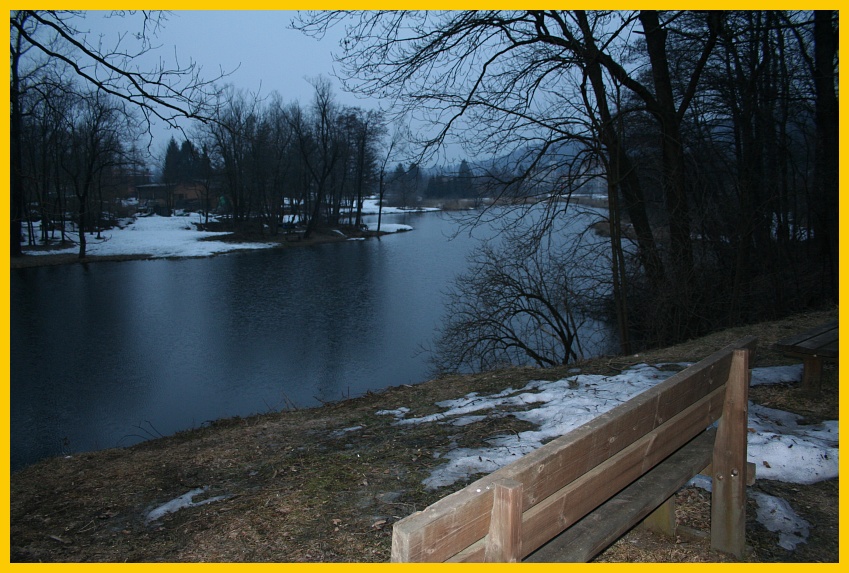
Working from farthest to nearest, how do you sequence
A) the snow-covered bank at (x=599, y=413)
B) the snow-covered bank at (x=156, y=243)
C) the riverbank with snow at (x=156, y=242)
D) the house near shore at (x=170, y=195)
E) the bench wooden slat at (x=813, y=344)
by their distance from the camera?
the house near shore at (x=170, y=195), the snow-covered bank at (x=156, y=243), the riverbank with snow at (x=156, y=242), the bench wooden slat at (x=813, y=344), the snow-covered bank at (x=599, y=413)

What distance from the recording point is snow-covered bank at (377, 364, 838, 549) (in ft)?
12.5

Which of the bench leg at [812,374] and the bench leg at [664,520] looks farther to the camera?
the bench leg at [812,374]

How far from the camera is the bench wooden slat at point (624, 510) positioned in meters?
2.09

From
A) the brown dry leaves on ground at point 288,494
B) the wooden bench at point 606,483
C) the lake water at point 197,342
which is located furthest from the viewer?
the lake water at point 197,342

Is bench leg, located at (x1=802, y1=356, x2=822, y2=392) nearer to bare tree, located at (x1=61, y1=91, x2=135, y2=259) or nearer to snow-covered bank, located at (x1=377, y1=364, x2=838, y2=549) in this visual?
snow-covered bank, located at (x1=377, y1=364, x2=838, y2=549)

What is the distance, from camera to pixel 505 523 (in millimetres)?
1607

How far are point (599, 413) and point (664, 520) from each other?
1.96 metres

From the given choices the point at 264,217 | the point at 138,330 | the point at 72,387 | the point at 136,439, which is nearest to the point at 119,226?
the point at 264,217

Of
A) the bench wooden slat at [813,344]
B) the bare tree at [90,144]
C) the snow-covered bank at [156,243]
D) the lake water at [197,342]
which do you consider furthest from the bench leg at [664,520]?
the snow-covered bank at [156,243]

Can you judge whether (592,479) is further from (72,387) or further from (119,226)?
(119,226)

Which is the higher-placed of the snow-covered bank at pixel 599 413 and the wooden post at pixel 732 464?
the wooden post at pixel 732 464

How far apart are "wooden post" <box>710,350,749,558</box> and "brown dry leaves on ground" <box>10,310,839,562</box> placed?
139 mm

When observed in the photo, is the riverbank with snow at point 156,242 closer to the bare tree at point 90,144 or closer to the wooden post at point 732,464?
the bare tree at point 90,144

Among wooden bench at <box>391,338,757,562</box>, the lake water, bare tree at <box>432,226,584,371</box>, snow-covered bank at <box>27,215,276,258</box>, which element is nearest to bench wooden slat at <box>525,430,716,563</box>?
wooden bench at <box>391,338,757,562</box>
